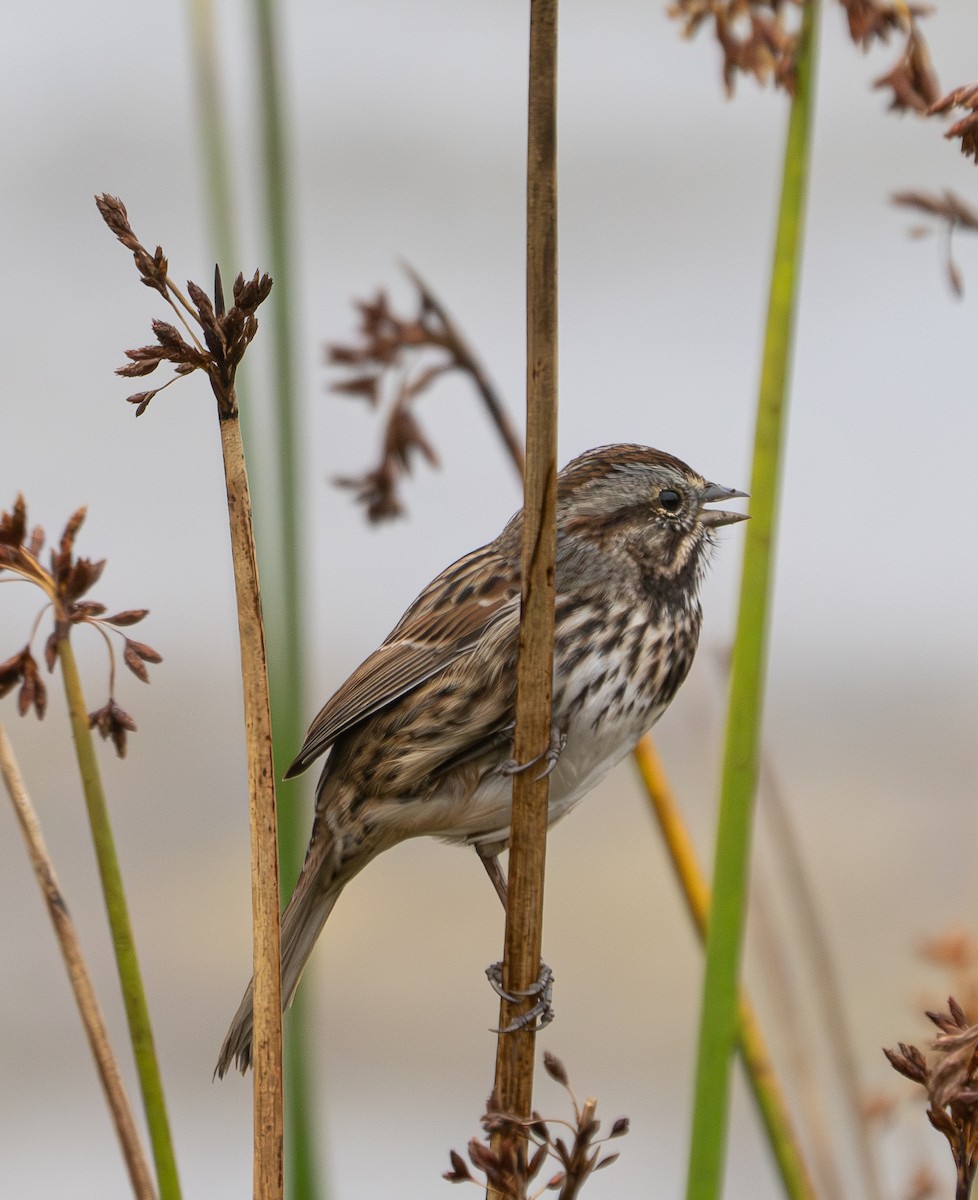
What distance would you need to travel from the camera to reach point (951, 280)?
1.43 m

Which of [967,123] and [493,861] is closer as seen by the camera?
[967,123]

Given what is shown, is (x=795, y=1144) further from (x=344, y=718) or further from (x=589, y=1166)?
(x=344, y=718)

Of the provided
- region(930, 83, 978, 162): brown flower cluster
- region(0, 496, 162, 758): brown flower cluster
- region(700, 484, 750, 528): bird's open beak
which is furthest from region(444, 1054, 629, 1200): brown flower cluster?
region(700, 484, 750, 528): bird's open beak

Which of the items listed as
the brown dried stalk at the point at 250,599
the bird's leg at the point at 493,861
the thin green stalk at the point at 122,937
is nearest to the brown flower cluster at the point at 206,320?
the brown dried stalk at the point at 250,599

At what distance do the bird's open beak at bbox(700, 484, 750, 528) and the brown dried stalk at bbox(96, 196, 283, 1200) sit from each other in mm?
1123

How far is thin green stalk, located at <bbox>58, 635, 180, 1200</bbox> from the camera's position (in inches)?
45.4

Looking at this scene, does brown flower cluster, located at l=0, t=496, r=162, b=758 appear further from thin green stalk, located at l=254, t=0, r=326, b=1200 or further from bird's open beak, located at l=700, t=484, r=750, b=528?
bird's open beak, located at l=700, t=484, r=750, b=528

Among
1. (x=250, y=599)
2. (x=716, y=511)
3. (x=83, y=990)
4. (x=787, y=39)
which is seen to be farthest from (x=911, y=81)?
(x=83, y=990)

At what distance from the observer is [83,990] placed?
1262 millimetres

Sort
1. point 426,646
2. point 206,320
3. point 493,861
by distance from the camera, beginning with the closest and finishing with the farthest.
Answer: point 206,320 → point 426,646 → point 493,861

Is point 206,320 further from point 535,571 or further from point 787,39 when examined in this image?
point 787,39

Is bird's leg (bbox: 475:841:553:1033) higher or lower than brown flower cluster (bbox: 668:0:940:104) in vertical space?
lower

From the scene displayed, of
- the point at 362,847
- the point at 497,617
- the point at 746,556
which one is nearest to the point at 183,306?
the point at 746,556

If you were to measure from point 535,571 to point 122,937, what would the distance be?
0.44 metres
